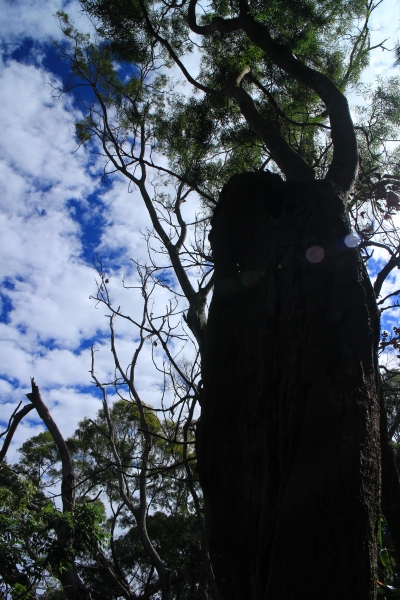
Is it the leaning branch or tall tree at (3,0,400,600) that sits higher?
the leaning branch

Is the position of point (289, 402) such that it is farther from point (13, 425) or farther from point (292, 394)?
point (13, 425)

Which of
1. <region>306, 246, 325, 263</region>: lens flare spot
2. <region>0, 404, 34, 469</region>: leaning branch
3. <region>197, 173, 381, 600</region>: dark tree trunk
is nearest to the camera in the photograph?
<region>197, 173, 381, 600</region>: dark tree trunk

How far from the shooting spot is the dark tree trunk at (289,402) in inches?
49.3

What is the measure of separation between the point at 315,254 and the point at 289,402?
2.21 feet

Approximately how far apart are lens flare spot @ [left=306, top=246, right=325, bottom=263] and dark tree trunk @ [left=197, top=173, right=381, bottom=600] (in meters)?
0.01

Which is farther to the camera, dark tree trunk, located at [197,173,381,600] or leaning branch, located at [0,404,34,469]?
leaning branch, located at [0,404,34,469]

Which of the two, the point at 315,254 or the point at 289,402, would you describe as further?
the point at 315,254

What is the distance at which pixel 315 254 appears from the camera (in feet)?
6.06

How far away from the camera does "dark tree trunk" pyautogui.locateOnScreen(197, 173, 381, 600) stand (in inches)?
49.3

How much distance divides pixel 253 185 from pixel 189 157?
4.57 metres

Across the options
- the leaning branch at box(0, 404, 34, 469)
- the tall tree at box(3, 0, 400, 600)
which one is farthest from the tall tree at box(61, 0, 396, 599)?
the leaning branch at box(0, 404, 34, 469)

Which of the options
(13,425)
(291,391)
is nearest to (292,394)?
(291,391)

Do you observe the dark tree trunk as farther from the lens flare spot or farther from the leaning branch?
the leaning branch

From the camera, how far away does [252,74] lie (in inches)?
247
